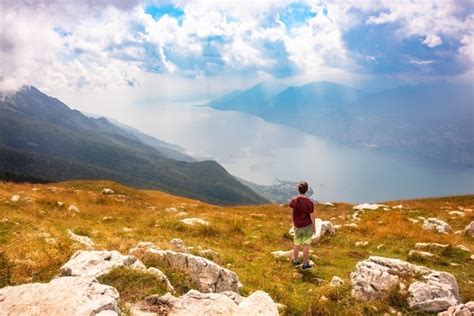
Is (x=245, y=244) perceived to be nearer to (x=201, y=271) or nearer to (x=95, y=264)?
(x=201, y=271)

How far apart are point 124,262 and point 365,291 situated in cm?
828

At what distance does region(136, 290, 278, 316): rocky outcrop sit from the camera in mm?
9234

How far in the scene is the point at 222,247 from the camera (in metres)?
21.2

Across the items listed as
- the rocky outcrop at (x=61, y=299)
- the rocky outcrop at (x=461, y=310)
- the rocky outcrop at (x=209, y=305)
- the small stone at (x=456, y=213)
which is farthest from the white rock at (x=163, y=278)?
the small stone at (x=456, y=213)

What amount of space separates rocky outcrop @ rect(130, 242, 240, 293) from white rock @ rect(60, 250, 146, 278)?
149 centimetres

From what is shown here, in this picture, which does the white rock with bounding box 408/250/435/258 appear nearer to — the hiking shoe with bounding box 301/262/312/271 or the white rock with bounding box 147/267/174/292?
the hiking shoe with bounding box 301/262/312/271

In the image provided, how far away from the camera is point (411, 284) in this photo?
42.6 feet

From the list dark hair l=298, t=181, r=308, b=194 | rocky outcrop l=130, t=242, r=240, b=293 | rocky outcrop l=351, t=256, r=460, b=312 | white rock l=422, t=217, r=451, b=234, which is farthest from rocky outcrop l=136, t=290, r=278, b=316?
white rock l=422, t=217, r=451, b=234

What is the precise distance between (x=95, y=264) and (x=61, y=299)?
129 inches

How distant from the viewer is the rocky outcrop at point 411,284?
1224 centimetres

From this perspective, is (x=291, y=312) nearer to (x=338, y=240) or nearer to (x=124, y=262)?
(x=124, y=262)

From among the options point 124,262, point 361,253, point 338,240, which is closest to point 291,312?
point 124,262

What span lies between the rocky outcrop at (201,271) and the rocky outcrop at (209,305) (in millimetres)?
2442

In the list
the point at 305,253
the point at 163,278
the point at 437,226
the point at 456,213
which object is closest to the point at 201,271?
the point at 163,278
